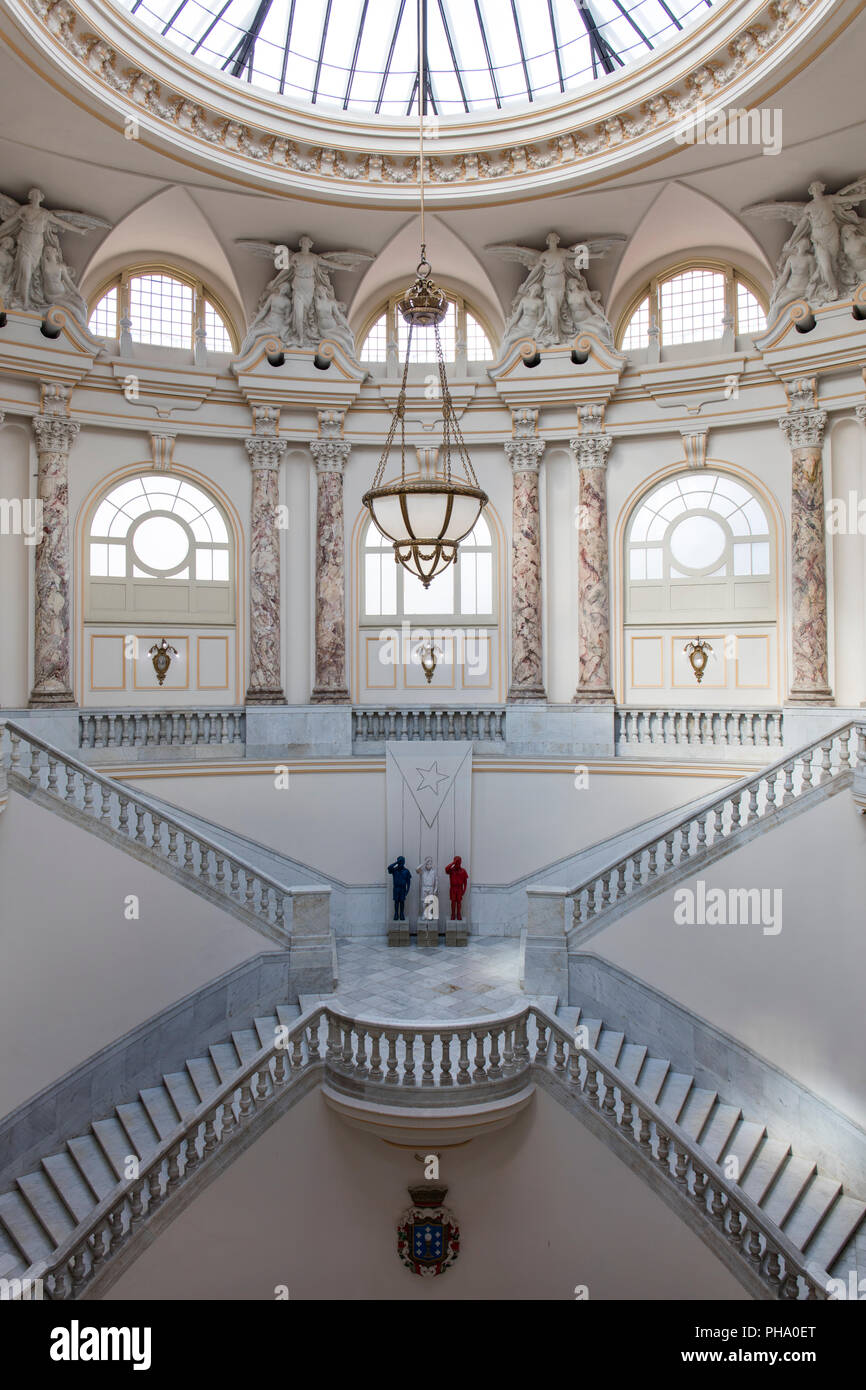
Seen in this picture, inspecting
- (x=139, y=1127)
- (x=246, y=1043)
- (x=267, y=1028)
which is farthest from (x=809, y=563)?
(x=139, y=1127)

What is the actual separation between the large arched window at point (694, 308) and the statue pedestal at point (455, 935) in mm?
10636

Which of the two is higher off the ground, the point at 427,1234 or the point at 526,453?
the point at 526,453

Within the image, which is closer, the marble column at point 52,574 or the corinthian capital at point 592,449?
the marble column at point 52,574

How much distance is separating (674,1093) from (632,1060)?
1.91 feet

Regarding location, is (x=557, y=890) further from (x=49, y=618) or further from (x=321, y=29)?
(x=321, y=29)

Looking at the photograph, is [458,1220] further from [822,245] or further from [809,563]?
[822,245]

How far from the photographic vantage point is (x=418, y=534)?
8.05 metres

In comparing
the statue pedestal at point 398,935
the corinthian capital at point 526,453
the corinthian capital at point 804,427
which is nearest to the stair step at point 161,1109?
the statue pedestal at point 398,935

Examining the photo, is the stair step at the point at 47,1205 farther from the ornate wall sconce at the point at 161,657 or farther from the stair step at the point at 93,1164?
the ornate wall sconce at the point at 161,657

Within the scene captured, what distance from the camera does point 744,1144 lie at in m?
10.2

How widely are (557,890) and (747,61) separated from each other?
1131 centimetres

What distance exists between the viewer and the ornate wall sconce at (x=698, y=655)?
15.0 metres

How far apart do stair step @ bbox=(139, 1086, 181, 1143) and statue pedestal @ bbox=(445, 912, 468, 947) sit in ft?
16.3
